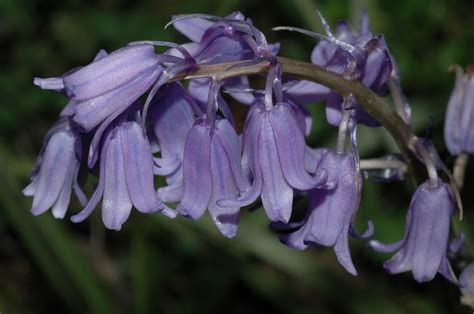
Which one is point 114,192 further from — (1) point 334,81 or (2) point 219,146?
(1) point 334,81

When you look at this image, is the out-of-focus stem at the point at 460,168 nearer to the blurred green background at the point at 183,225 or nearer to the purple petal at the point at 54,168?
the purple petal at the point at 54,168

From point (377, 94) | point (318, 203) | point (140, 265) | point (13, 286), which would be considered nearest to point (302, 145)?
point (318, 203)

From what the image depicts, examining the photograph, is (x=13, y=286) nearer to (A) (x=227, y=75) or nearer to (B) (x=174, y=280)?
(B) (x=174, y=280)

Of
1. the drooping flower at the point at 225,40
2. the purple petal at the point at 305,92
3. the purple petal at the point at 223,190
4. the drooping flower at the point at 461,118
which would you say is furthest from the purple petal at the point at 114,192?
the drooping flower at the point at 461,118

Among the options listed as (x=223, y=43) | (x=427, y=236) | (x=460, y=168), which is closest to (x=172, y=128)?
(x=223, y=43)

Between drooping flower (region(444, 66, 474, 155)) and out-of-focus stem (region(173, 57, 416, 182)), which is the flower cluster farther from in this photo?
drooping flower (region(444, 66, 474, 155))

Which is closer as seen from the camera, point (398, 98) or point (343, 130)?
point (343, 130)

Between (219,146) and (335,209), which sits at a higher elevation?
(219,146)

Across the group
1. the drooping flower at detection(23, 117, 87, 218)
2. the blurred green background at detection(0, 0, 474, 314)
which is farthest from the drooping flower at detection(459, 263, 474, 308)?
the blurred green background at detection(0, 0, 474, 314)
